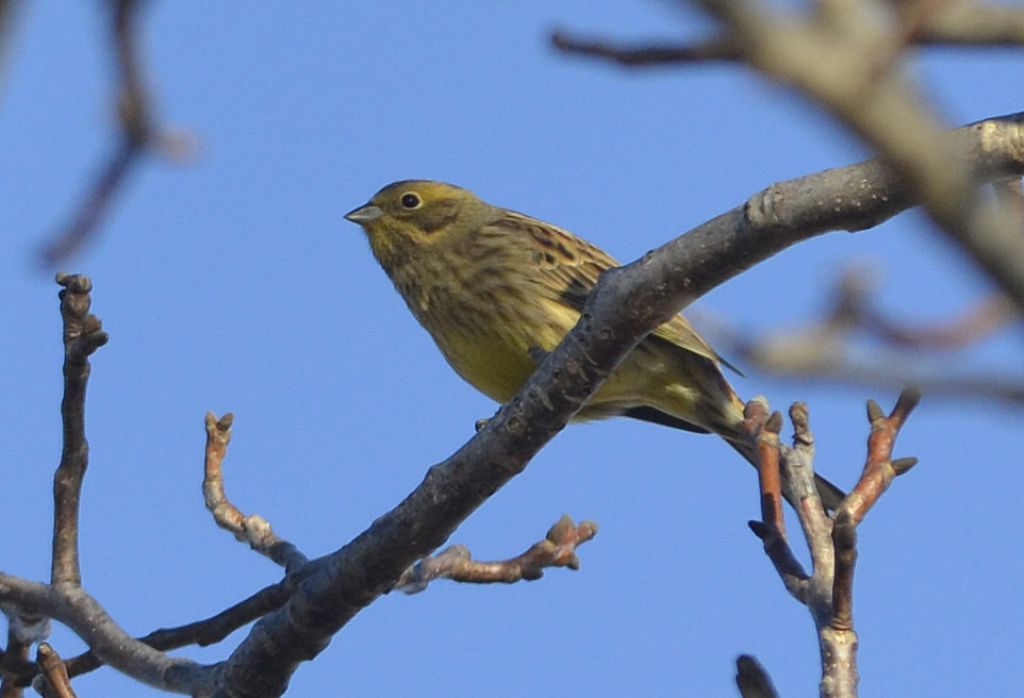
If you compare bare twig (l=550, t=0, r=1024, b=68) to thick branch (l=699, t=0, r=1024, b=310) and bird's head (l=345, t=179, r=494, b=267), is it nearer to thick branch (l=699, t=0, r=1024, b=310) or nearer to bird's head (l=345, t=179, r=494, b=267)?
thick branch (l=699, t=0, r=1024, b=310)

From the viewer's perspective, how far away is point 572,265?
7812 mm

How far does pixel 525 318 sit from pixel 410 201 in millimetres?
1534

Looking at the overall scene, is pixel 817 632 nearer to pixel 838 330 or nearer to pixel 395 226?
pixel 838 330

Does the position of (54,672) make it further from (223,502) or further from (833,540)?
(833,540)

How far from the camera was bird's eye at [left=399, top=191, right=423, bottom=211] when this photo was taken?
27.6ft

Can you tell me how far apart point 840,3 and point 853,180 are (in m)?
2.41

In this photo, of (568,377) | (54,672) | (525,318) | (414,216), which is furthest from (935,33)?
(414,216)

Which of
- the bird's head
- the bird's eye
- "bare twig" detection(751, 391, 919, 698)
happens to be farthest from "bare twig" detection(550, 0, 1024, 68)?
the bird's eye

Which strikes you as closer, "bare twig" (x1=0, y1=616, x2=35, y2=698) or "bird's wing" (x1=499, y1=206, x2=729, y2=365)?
"bare twig" (x1=0, y1=616, x2=35, y2=698)

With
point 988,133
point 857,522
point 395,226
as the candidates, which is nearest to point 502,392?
point 395,226

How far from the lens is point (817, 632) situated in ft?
11.6

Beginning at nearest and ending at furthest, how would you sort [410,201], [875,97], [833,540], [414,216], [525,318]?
1. [875,97]
2. [833,540]
3. [525,318]
4. [414,216]
5. [410,201]

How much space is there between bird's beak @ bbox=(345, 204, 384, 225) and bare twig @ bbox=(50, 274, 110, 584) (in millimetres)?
3727

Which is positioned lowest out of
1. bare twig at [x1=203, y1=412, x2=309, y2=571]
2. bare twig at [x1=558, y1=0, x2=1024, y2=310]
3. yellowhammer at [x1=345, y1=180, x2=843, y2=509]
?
bare twig at [x1=558, y1=0, x2=1024, y2=310]
